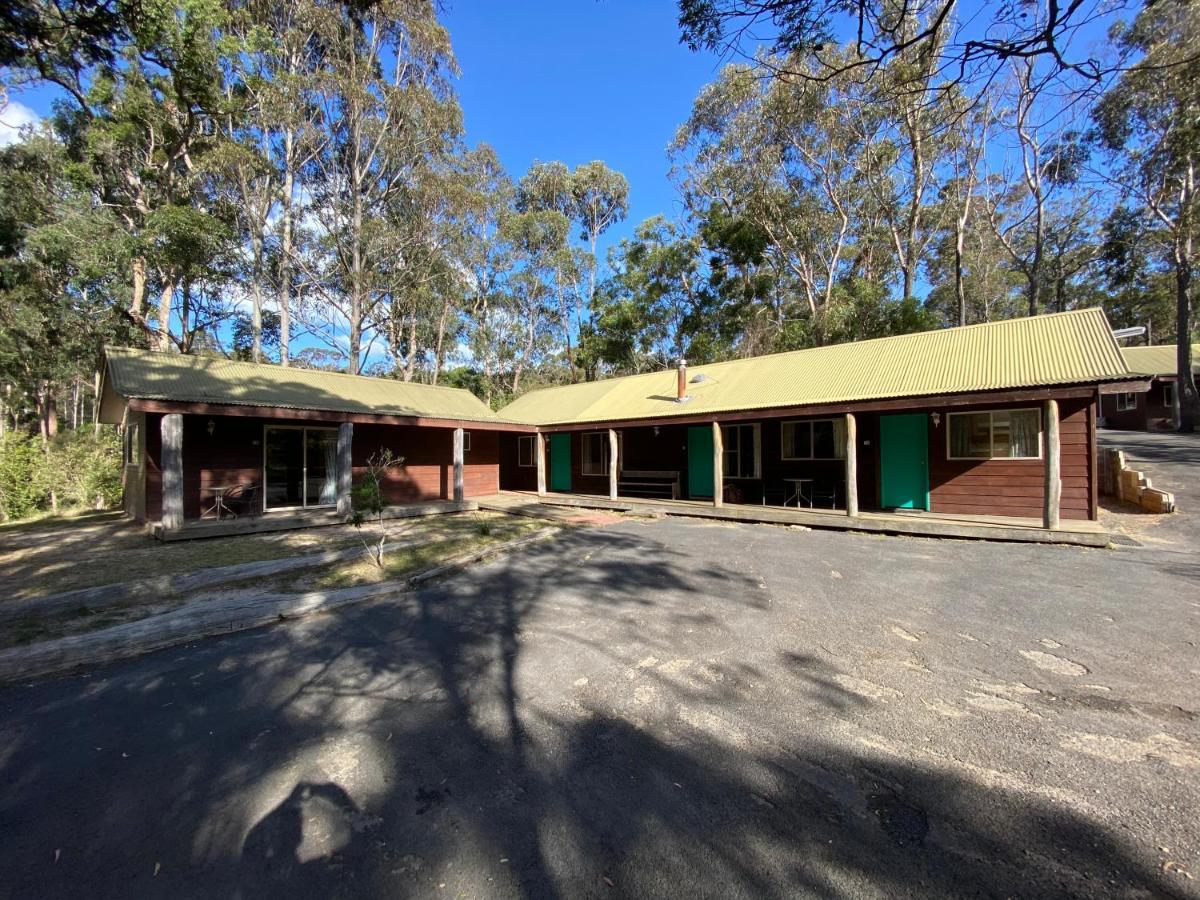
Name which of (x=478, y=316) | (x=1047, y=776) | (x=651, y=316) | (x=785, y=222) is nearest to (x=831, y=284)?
(x=785, y=222)

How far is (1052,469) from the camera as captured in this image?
27.6ft

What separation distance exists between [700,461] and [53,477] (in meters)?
18.9

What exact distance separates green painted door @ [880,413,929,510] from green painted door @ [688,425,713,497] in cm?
414

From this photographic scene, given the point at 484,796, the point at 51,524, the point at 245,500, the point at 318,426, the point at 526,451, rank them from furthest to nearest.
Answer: the point at 526,451
the point at 318,426
the point at 51,524
the point at 245,500
the point at 484,796

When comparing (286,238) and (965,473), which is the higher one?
(286,238)

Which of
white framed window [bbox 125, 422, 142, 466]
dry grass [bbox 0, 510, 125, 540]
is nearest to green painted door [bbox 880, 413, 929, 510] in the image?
white framed window [bbox 125, 422, 142, 466]

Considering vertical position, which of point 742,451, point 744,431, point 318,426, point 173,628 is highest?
point 318,426

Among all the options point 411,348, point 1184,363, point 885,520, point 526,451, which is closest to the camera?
point 885,520

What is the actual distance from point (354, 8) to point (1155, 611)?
9.78 meters

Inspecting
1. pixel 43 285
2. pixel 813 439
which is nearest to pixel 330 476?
pixel 813 439

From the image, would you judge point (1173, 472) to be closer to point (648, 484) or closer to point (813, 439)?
point (813, 439)

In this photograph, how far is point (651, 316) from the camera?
28.5m

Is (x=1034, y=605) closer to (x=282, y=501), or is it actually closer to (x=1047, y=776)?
(x=1047, y=776)

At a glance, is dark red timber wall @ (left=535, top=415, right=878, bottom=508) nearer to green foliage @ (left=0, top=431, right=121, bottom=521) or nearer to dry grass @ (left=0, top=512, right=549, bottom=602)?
dry grass @ (left=0, top=512, right=549, bottom=602)
